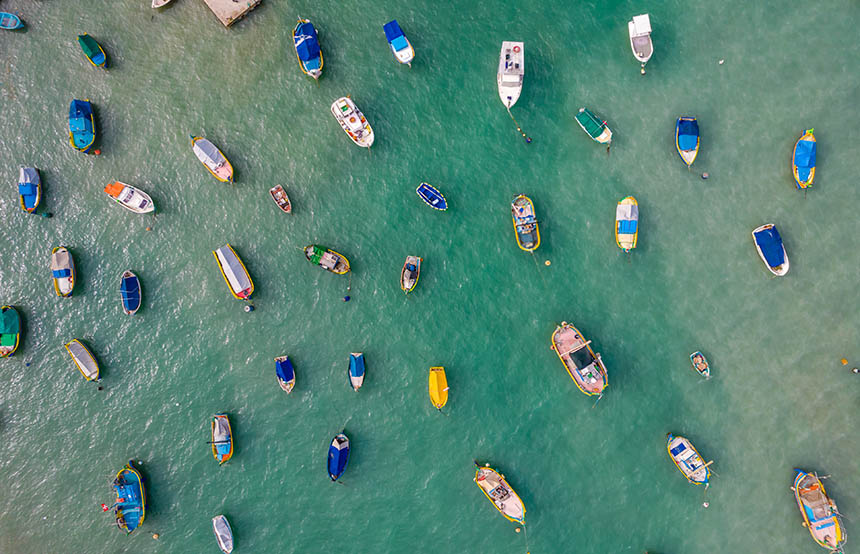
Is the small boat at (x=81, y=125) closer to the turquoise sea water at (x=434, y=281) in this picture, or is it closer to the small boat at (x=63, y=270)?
the turquoise sea water at (x=434, y=281)

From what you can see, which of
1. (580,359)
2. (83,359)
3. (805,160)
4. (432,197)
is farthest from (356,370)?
(805,160)

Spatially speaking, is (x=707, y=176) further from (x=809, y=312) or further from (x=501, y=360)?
(x=501, y=360)

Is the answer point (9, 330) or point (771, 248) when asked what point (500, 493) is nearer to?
point (771, 248)

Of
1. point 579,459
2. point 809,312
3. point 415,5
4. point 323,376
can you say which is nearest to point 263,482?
point 323,376

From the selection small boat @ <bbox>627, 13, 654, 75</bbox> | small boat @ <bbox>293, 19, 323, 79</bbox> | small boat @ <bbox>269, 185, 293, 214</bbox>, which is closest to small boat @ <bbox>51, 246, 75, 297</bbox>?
small boat @ <bbox>269, 185, 293, 214</bbox>

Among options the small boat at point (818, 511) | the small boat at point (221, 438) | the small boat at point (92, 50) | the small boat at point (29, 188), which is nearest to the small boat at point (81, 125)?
the small boat at point (92, 50)

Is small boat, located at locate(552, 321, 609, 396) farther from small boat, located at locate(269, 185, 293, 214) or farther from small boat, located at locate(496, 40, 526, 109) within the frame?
small boat, located at locate(269, 185, 293, 214)
